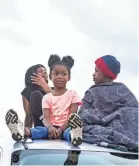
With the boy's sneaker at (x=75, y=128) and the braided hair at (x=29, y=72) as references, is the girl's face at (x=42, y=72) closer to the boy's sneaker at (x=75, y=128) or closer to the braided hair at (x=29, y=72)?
the braided hair at (x=29, y=72)

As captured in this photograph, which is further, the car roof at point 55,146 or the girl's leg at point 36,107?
the girl's leg at point 36,107

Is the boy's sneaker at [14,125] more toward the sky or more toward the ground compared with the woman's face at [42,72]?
more toward the ground

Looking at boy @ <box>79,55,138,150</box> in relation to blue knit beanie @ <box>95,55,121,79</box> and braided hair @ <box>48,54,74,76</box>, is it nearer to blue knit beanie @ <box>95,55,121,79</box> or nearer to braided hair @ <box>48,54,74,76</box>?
blue knit beanie @ <box>95,55,121,79</box>

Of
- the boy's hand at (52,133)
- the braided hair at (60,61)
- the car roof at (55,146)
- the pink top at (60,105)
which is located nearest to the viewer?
the car roof at (55,146)

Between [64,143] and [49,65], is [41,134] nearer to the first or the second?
[64,143]

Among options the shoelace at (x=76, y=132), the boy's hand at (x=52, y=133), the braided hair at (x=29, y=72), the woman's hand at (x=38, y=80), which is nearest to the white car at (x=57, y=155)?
the shoelace at (x=76, y=132)

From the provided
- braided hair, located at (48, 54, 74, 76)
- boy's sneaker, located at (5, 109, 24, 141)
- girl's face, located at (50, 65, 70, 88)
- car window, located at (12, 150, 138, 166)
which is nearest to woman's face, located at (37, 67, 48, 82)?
braided hair, located at (48, 54, 74, 76)

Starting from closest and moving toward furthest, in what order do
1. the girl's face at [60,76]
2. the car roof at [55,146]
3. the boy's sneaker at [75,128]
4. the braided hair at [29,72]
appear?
1. the car roof at [55,146]
2. the boy's sneaker at [75,128]
3. the girl's face at [60,76]
4. the braided hair at [29,72]

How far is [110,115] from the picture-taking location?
12.9ft

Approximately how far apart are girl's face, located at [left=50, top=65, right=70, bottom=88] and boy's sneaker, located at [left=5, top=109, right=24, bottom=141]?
39.1 inches

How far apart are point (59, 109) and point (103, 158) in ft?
4.30

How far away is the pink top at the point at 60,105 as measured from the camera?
4391 millimetres

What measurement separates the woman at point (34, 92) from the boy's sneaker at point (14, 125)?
51.2 inches

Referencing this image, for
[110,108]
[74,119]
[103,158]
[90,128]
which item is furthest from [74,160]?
[110,108]
